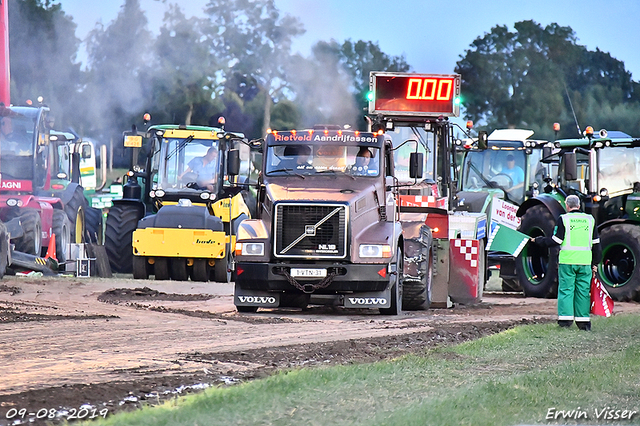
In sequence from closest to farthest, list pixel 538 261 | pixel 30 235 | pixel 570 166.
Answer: pixel 570 166 < pixel 538 261 < pixel 30 235

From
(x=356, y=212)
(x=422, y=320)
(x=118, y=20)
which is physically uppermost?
(x=118, y=20)

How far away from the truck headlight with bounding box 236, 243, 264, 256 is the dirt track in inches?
33.2

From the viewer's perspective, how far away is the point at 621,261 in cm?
1894

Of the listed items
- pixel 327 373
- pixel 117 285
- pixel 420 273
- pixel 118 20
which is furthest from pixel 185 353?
Answer: pixel 118 20

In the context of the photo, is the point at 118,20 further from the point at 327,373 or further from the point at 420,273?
the point at 327,373

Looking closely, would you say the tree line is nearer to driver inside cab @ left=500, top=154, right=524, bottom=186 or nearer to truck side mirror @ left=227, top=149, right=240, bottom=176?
driver inside cab @ left=500, top=154, right=524, bottom=186

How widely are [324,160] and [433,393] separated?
26.4 ft

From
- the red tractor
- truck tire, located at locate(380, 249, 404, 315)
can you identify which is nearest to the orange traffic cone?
the red tractor

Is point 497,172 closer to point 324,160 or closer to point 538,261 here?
point 538,261

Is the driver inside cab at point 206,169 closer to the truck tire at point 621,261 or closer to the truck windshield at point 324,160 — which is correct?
the truck windshield at point 324,160

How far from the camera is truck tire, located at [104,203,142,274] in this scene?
23.6 m

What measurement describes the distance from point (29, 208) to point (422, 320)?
35.2ft

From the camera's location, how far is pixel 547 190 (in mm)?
21188

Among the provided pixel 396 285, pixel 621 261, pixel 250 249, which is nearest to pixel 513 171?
pixel 621 261
